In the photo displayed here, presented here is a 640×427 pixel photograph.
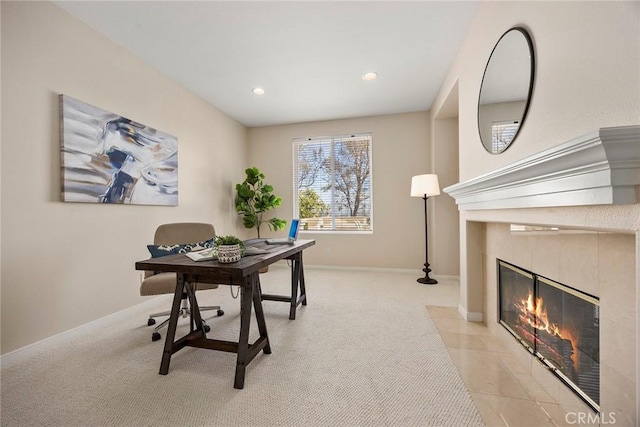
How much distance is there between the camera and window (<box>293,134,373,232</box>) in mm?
4629

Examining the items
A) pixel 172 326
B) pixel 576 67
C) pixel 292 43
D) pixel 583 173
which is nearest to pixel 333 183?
pixel 292 43

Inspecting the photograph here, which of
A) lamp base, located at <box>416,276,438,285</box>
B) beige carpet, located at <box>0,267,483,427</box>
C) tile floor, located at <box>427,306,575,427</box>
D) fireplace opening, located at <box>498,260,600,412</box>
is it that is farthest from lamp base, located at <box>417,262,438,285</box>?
fireplace opening, located at <box>498,260,600,412</box>

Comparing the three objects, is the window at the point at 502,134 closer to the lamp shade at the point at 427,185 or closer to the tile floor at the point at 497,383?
the tile floor at the point at 497,383

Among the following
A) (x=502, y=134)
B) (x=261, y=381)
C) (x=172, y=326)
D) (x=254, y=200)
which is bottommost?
(x=261, y=381)

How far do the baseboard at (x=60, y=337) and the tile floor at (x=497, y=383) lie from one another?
2.92 m

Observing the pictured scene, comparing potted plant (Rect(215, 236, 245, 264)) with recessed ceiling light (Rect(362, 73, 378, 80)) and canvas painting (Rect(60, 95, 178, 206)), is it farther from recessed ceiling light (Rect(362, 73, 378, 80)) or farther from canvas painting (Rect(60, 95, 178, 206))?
recessed ceiling light (Rect(362, 73, 378, 80))

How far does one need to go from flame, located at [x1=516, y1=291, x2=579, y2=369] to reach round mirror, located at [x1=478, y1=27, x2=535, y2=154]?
964 mm

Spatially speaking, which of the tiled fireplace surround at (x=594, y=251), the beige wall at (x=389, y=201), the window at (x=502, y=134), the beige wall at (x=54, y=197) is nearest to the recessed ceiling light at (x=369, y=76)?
the beige wall at (x=389, y=201)

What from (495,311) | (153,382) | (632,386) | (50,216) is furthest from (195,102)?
(632,386)

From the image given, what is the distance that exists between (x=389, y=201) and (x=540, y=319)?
9.99 feet

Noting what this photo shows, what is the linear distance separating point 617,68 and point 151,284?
2.82m

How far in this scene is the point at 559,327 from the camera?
53.4 inches

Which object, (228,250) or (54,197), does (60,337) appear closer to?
(54,197)

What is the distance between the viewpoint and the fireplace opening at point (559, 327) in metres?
1.13
